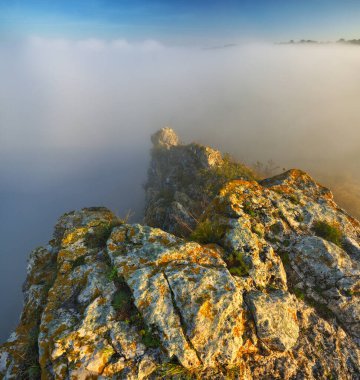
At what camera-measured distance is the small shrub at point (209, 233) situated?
32.8 ft

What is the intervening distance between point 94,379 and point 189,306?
280 cm

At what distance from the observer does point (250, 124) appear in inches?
5344

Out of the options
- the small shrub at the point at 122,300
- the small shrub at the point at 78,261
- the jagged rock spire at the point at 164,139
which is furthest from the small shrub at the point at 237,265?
the jagged rock spire at the point at 164,139

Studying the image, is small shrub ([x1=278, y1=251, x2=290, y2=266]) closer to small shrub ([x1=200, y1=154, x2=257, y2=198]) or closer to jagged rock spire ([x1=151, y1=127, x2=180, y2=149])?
small shrub ([x1=200, y1=154, x2=257, y2=198])

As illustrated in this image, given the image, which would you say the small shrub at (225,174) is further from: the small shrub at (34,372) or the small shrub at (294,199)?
the small shrub at (34,372)

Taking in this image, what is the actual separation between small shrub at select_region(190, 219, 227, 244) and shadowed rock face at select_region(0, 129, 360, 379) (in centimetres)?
4

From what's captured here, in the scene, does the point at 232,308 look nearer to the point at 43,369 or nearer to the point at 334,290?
the point at 334,290

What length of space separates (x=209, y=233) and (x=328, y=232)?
199 inches

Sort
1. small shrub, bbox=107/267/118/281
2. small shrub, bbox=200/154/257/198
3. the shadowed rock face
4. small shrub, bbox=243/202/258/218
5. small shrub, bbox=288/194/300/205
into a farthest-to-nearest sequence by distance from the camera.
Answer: small shrub, bbox=200/154/257/198, small shrub, bbox=288/194/300/205, small shrub, bbox=243/202/258/218, small shrub, bbox=107/267/118/281, the shadowed rock face

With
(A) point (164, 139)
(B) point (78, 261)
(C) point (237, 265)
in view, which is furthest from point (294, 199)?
(A) point (164, 139)

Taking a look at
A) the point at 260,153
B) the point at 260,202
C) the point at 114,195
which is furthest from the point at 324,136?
the point at 114,195

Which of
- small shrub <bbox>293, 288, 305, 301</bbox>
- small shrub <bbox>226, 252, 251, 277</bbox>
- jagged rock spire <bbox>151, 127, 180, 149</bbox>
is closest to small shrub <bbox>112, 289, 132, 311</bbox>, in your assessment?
small shrub <bbox>226, 252, 251, 277</bbox>

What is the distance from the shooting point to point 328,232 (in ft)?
35.2

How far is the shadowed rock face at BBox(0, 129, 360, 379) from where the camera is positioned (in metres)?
6.49
